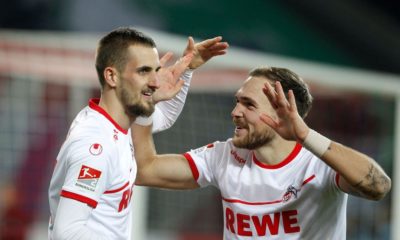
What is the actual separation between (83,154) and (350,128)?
18.3 feet

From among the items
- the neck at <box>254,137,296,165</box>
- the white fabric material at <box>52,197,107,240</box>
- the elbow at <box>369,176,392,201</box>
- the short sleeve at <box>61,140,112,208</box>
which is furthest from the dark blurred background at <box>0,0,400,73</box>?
the white fabric material at <box>52,197,107,240</box>

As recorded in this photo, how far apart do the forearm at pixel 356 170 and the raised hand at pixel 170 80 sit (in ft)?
2.55

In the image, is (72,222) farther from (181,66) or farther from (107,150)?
(181,66)

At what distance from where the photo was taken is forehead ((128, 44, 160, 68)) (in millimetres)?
3523

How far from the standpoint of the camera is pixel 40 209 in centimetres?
770

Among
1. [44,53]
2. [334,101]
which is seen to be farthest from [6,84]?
[334,101]

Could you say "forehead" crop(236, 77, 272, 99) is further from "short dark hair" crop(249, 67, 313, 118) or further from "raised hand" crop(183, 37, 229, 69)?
"raised hand" crop(183, 37, 229, 69)

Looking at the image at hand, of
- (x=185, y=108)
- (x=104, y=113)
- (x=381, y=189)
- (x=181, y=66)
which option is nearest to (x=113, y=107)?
(x=104, y=113)

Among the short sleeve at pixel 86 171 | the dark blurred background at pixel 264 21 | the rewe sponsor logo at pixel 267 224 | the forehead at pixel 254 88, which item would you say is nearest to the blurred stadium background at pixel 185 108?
the dark blurred background at pixel 264 21

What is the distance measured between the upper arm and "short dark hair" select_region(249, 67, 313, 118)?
53 cm

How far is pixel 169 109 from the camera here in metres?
4.14

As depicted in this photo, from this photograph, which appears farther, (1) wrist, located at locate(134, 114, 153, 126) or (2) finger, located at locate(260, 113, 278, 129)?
(1) wrist, located at locate(134, 114, 153, 126)

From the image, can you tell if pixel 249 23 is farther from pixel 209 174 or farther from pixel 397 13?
pixel 209 174

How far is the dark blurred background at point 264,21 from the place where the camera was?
30.7ft
